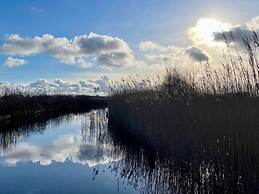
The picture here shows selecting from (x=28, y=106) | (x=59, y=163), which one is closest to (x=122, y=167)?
(x=59, y=163)

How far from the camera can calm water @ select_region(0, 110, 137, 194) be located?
789cm

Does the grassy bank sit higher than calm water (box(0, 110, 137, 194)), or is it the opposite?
the grassy bank

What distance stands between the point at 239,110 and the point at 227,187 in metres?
1.19

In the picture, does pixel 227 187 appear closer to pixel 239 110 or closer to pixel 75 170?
pixel 239 110

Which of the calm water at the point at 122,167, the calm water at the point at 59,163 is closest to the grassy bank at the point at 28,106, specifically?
the calm water at the point at 59,163

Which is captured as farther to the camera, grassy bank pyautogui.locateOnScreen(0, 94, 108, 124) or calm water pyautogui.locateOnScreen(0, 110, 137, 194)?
grassy bank pyautogui.locateOnScreen(0, 94, 108, 124)

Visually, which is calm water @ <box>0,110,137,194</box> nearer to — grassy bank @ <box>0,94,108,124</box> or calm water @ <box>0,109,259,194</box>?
calm water @ <box>0,109,259,194</box>

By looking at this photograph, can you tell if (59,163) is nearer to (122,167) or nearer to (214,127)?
(122,167)

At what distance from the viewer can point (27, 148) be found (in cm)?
1299

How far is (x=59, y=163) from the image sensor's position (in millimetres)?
10484

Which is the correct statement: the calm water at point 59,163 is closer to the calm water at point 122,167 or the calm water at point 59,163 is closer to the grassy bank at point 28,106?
the calm water at point 122,167

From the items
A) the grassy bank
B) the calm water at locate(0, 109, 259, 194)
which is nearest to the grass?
the calm water at locate(0, 109, 259, 194)

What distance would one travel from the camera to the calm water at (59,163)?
7.89 meters

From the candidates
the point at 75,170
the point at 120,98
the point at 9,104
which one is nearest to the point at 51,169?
the point at 75,170
